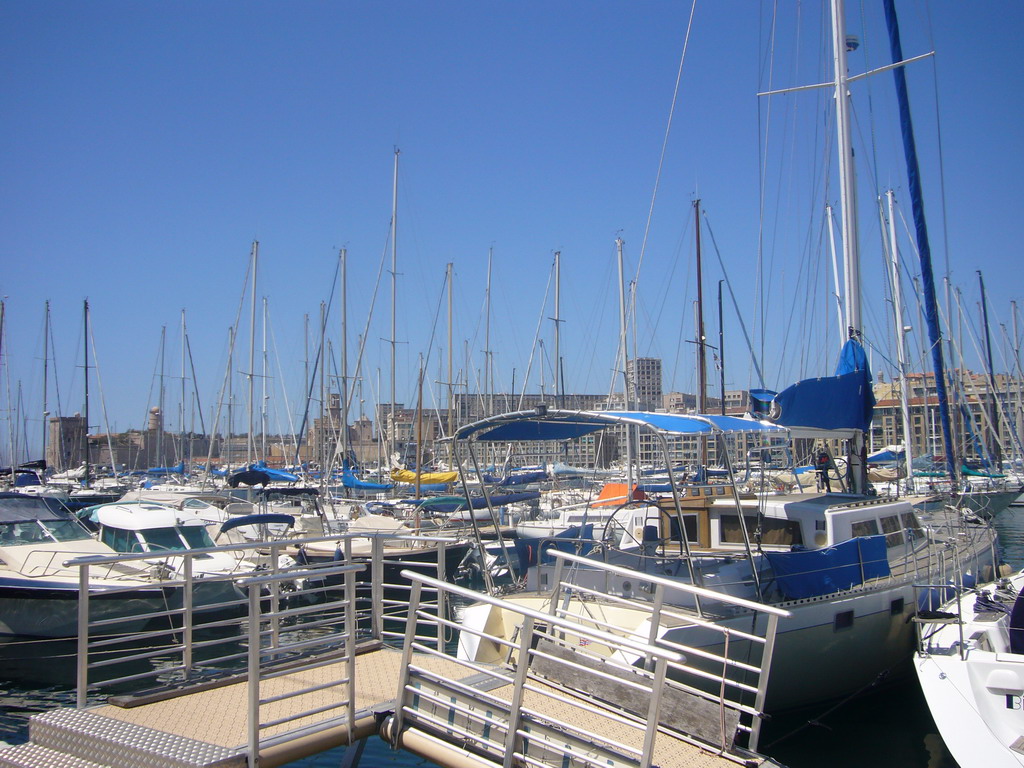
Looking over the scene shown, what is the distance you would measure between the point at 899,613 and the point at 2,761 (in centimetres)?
1237

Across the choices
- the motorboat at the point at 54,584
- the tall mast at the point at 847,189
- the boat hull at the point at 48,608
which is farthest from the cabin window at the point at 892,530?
the boat hull at the point at 48,608

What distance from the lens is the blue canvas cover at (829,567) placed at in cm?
1165

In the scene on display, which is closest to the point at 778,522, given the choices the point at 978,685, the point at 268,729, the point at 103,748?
the point at 978,685

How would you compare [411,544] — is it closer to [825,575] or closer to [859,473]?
[859,473]

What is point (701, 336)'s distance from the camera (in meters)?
31.6

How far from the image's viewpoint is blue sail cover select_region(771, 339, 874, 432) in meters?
14.4

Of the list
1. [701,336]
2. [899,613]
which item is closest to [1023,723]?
[899,613]

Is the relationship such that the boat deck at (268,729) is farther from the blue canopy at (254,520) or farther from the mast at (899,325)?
the mast at (899,325)

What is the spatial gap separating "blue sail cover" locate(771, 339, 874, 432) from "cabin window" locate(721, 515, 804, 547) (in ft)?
5.69

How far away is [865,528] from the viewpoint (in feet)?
45.1

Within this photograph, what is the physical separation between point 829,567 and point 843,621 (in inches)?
32.2

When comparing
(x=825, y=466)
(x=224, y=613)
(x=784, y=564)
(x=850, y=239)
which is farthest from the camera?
(x=224, y=613)

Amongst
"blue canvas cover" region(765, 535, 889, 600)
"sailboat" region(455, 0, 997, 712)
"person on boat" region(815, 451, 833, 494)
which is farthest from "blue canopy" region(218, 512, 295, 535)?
"blue canvas cover" region(765, 535, 889, 600)

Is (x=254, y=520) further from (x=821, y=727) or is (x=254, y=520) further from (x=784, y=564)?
(x=821, y=727)
